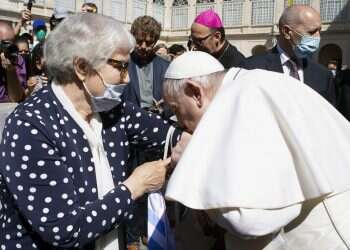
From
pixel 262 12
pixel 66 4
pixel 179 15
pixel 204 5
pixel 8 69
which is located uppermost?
pixel 204 5

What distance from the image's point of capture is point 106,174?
6.70 feet

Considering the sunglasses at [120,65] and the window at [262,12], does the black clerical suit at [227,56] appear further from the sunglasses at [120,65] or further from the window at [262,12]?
the window at [262,12]

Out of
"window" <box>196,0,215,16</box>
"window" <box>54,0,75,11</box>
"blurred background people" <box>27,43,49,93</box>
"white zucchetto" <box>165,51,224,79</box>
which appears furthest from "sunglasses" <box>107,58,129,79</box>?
"window" <box>196,0,215,16</box>

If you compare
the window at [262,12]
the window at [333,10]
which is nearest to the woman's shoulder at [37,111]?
the window at [333,10]

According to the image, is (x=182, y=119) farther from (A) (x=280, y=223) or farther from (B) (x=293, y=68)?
(B) (x=293, y=68)

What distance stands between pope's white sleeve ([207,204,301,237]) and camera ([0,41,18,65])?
13.2 ft

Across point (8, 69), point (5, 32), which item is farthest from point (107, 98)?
point (5, 32)

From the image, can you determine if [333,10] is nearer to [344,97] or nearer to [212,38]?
[344,97]

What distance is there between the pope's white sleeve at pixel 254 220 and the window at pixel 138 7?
36.7 meters

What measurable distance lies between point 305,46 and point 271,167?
2.78m

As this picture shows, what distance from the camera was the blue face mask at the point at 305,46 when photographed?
4031mm

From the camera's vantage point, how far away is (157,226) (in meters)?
2.18

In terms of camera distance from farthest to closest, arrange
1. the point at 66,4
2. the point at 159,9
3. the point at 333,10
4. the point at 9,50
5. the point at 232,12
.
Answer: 1. the point at 159,9
2. the point at 232,12
3. the point at 66,4
4. the point at 333,10
5. the point at 9,50

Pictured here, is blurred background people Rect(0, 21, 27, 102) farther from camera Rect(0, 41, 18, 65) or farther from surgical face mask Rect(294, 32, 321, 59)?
surgical face mask Rect(294, 32, 321, 59)
